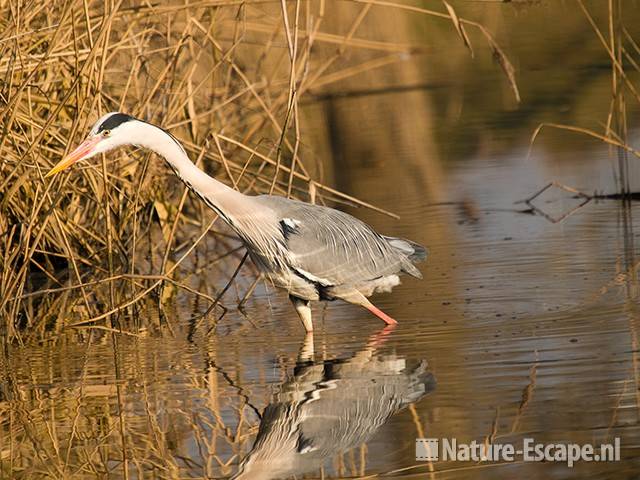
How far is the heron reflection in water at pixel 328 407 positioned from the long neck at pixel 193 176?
0.91 metres

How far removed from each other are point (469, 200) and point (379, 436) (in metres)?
5.92

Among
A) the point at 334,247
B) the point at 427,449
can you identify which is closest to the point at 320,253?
the point at 334,247

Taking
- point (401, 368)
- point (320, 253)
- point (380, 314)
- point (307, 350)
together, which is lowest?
point (401, 368)

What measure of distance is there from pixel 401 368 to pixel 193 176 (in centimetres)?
162

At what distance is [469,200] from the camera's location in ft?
36.4

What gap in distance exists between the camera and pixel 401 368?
650 cm

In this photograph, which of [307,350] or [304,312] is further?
[304,312]

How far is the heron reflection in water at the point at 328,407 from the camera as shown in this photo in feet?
17.2

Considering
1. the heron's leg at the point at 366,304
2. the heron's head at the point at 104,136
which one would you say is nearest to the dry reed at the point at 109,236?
the heron's head at the point at 104,136

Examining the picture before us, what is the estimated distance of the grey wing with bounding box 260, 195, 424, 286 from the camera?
24.0 feet

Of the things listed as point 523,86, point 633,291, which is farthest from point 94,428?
point 523,86

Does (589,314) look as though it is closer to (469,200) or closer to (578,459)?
(578,459)

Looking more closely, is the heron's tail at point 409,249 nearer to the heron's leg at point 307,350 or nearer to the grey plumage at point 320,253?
the grey plumage at point 320,253

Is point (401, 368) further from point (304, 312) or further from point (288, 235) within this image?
point (288, 235)
